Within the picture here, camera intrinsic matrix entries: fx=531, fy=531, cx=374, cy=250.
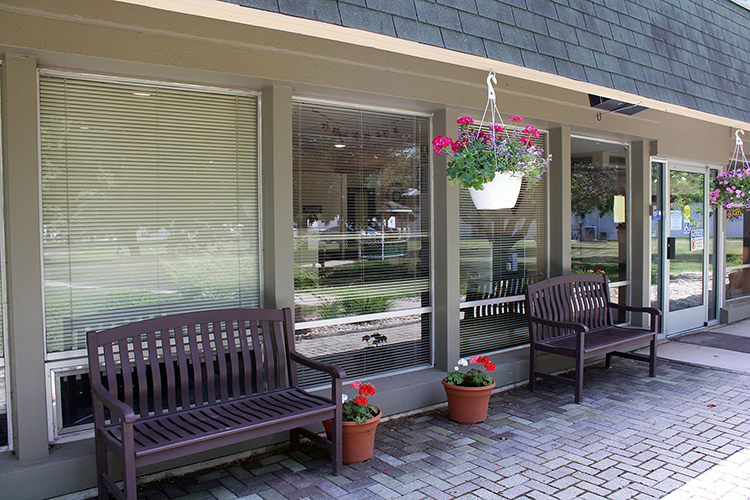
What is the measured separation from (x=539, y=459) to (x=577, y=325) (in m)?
1.33

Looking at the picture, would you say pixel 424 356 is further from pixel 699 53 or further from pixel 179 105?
pixel 699 53

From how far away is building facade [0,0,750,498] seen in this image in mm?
2812

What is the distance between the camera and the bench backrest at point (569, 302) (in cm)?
475

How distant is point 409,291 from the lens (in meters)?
4.41

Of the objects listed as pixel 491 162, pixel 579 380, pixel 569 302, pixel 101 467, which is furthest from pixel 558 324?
pixel 101 467

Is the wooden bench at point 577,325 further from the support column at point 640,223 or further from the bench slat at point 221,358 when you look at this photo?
the bench slat at point 221,358

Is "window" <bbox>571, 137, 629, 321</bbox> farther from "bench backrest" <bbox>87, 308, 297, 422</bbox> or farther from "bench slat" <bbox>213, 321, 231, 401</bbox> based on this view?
"bench slat" <bbox>213, 321, 231, 401</bbox>

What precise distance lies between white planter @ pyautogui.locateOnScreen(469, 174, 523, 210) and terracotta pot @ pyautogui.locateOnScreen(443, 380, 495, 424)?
1.33 metres

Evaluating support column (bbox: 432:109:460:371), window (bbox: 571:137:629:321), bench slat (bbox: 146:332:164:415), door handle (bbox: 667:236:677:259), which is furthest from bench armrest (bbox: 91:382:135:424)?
door handle (bbox: 667:236:677:259)

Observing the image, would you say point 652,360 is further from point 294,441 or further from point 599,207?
point 294,441

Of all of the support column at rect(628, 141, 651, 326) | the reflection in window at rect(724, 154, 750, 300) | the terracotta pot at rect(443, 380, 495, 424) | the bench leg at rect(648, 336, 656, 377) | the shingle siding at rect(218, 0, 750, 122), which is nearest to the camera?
the shingle siding at rect(218, 0, 750, 122)

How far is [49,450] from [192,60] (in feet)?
7.62

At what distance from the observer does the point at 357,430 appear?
322 centimetres

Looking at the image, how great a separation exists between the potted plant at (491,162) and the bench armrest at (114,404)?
2.24 meters
